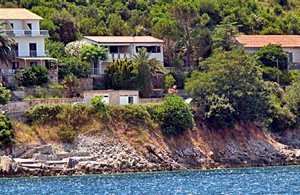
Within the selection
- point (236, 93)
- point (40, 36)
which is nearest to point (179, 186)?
point (236, 93)

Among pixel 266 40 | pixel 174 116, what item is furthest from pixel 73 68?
pixel 266 40

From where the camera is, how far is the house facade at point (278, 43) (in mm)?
120250

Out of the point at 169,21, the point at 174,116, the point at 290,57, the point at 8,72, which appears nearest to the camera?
the point at 174,116

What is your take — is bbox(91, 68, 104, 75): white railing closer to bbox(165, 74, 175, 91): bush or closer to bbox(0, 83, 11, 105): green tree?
bbox(165, 74, 175, 91): bush

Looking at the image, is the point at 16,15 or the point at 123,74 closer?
the point at 123,74

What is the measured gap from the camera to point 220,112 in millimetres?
97750

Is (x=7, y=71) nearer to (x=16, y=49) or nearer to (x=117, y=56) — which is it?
(x=16, y=49)

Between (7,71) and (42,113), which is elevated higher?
(7,71)

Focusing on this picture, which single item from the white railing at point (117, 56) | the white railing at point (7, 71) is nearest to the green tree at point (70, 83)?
the white railing at point (7, 71)

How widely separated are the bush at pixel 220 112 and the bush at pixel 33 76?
49.4 feet

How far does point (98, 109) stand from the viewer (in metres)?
93.4

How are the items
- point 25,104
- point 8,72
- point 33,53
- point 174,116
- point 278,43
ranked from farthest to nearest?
point 278,43 < point 33,53 < point 8,72 < point 174,116 < point 25,104

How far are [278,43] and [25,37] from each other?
30602mm

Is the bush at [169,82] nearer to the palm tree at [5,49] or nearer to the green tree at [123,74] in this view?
the green tree at [123,74]
